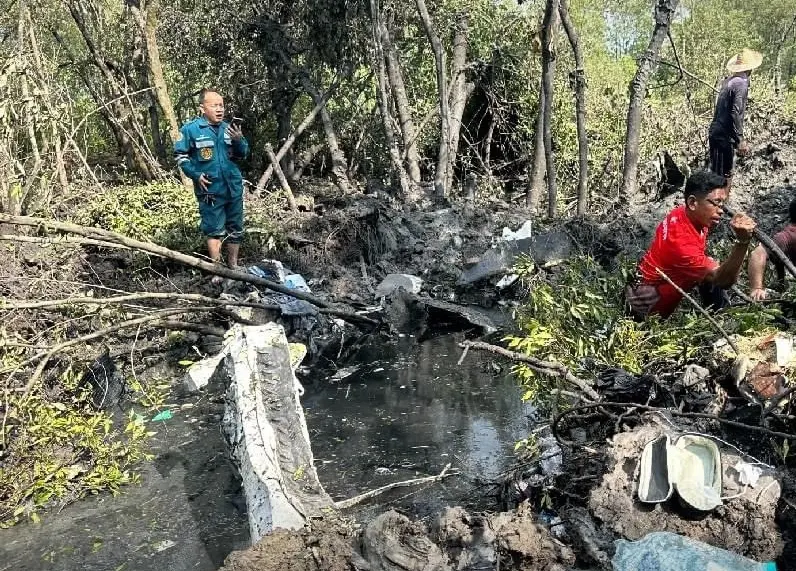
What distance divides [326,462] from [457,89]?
26.3ft

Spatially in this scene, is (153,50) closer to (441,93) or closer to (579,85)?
(441,93)

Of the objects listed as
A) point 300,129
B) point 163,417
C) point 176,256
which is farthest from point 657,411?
point 300,129

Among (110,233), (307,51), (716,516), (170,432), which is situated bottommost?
(170,432)

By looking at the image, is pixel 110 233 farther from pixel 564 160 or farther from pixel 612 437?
pixel 564 160

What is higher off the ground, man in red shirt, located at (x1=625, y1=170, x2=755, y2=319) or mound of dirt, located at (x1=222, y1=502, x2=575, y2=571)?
man in red shirt, located at (x1=625, y1=170, x2=755, y2=319)

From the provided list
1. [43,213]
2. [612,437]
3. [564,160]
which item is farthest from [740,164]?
[43,213]

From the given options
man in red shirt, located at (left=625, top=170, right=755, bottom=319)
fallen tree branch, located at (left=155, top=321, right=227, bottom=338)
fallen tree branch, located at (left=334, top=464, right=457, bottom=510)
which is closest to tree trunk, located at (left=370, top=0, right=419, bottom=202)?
fallen tree branch, located at (left=155, top=321, right=227, bottom=338)

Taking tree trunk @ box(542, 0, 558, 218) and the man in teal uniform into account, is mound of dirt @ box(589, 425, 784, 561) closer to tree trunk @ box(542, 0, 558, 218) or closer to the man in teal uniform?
the man in teal uniform

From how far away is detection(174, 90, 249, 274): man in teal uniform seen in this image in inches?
263

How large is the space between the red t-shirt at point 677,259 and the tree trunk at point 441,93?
19.5 feet

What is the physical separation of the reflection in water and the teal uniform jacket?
6.63 ft

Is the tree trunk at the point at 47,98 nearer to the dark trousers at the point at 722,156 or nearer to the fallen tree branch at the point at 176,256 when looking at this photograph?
the fallen tree branch at the point at 176,256

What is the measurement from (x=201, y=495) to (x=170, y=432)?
98 cm

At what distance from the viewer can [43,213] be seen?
697 cm
